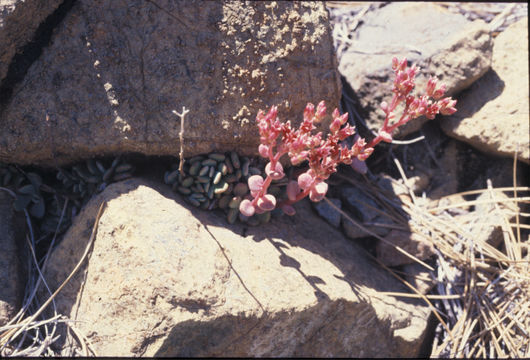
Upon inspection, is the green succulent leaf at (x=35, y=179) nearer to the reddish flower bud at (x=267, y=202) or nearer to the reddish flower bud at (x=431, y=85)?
the reddish flower bud at (x=267, y=202)

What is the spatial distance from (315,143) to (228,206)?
2.87 ft

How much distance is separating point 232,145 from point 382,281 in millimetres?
1499

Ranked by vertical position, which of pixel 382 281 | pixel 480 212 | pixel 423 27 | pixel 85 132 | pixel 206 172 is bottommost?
pixel 382 281

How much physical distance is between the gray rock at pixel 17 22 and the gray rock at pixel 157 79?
11cm

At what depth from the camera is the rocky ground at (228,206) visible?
256 centimetres

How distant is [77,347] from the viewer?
253 centimetres

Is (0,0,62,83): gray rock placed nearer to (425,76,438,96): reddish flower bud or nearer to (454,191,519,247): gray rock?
(425,76,438,96): reddish flower bud

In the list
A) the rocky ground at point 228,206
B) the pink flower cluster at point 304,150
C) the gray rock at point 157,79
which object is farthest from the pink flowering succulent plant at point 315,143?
the gray rock at point 157,79

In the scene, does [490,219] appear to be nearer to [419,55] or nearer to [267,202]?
[419,55]

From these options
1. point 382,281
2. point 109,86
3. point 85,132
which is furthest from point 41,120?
point 382,281

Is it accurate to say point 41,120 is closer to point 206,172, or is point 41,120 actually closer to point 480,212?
point 206,172

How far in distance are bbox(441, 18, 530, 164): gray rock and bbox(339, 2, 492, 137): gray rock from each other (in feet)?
0.59

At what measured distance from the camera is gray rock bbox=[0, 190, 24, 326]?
2615mm

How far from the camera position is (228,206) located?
3.08 m
